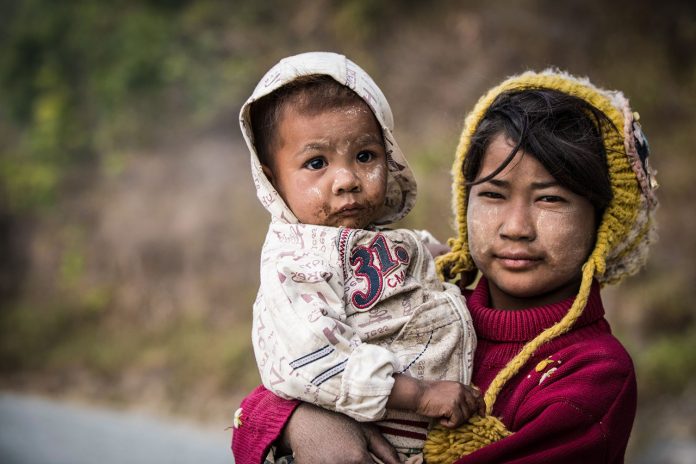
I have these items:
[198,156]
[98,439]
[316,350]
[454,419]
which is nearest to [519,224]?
[454,419]

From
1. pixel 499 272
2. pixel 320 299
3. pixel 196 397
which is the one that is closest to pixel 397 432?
pixel 320 299

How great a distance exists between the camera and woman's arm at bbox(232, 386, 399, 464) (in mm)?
2070

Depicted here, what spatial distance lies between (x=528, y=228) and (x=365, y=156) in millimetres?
526

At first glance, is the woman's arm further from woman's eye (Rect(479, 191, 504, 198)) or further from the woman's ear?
woman's eye (Rect(479, 191, 504, 198))

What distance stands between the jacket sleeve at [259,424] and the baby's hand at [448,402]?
360 millimetres

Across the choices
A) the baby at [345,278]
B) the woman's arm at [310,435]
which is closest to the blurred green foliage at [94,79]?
the baby at [345,278]

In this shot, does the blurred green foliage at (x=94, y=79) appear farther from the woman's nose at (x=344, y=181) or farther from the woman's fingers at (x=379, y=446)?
the woman's fingers at (x=379, y=446)

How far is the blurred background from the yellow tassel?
4296 millimetres

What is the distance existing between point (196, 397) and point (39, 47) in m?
6.80

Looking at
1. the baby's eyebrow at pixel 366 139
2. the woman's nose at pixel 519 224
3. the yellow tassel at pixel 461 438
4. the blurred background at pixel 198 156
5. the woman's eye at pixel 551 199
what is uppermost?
the blurred background at pixel 198 156

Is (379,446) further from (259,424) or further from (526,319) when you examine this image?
(526,319)

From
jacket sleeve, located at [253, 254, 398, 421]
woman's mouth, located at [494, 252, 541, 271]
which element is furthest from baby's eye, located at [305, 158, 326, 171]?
woman's mouth, located at [494, 252, 541, 271]

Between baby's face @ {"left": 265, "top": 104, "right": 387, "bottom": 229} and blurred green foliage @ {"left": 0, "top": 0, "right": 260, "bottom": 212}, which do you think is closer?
baby's face @ {"left": 265, "top": 104, "right": 387, "bottom": 229}

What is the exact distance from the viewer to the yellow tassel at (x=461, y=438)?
2.11 m
